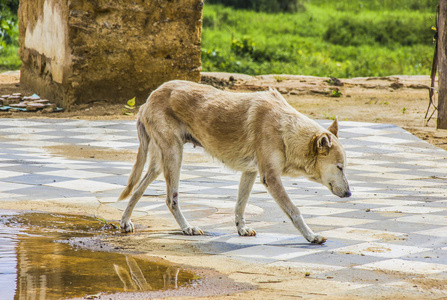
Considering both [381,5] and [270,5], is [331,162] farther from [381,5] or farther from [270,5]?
[381,5]

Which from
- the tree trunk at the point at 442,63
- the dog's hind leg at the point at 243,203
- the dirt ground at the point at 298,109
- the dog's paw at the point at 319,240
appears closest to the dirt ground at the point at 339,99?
the dirt ground at the point at 298,109

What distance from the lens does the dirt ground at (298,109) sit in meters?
3.98

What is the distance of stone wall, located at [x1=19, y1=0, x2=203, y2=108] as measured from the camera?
39.5 feet

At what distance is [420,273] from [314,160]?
1.35 m

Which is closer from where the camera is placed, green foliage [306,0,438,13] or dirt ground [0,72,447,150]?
dirt ground [0,72,447,150]

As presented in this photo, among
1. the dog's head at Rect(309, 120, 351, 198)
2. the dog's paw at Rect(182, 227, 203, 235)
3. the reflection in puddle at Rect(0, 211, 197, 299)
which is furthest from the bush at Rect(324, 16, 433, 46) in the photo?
the reflection in puddle at Rect(0, 211, 197, 299)

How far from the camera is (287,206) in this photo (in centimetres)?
510

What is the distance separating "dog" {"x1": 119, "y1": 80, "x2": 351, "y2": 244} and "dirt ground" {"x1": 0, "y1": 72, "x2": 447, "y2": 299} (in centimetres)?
53

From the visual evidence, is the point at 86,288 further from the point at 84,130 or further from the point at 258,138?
the point at 84,130

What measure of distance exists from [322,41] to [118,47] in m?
16.2

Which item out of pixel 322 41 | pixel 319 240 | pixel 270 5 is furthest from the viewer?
pixel 270 5

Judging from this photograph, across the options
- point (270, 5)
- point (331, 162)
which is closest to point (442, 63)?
point (331, 162)

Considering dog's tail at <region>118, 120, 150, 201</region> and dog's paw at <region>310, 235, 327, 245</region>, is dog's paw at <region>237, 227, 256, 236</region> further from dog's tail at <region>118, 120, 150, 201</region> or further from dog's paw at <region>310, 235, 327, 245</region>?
dog's tail at <region>118, 120, 150, 201</region>

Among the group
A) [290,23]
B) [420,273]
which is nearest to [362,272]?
[420,273]
